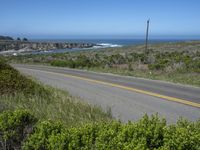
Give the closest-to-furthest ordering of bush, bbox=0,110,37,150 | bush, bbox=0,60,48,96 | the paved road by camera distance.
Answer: bush, bbox=0,110,37,150
bush, bbox=0,60,48,96
the paved road

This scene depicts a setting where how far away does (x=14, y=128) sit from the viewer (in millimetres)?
5867

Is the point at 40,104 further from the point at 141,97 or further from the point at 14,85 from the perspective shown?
the point at 141,97

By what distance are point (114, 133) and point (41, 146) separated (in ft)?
3.56

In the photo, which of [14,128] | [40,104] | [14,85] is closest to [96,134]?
[14,128]

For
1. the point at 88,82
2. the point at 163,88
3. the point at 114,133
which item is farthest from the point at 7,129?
the point at 88,82

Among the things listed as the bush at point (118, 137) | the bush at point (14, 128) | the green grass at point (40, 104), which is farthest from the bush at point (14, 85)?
the bush at point (118, 137)

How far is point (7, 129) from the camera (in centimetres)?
582

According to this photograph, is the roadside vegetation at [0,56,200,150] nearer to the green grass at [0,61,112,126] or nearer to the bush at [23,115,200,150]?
the bush at [23,115,200,150]

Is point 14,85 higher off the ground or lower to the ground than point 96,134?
lower

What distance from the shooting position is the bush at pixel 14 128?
5.81m

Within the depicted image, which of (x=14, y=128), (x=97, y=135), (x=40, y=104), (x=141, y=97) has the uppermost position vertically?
(x=97, y=135)

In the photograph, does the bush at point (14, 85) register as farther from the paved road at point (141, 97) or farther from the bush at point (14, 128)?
the bush at point (14, 128)

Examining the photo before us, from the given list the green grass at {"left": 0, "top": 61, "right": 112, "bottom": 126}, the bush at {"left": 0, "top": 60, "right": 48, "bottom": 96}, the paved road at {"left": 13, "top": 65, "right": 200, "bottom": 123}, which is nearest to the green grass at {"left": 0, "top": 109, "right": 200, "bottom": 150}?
the green grass at {"left": 0, "top": 61, "right": 112, "bottom": 126}

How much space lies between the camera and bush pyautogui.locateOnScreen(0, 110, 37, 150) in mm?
5809
